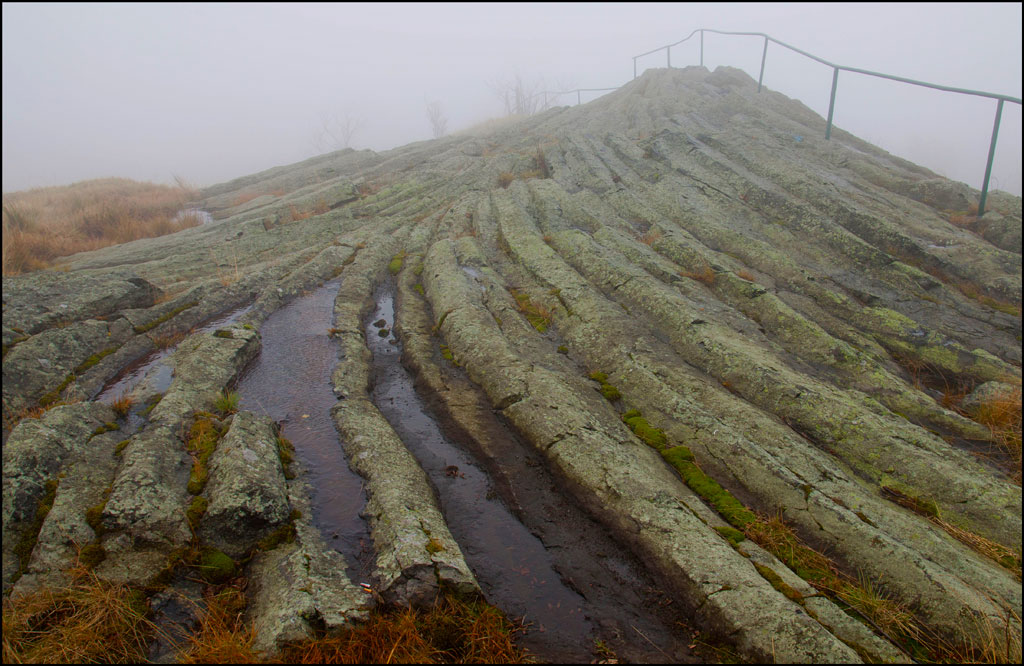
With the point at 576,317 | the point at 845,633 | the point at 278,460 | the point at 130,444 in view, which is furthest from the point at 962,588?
the point at 130,444

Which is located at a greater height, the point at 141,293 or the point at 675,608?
the point at 141,293

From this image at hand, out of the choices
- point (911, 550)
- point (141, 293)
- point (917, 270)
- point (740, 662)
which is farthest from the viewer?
point (141, 293)

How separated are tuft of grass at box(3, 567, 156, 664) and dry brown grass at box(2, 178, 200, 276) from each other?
2182 cm

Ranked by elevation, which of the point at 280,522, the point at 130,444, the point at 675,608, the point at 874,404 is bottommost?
the point at 675,608

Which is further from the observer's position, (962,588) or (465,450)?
(465,450)

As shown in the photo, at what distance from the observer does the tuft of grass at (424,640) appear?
6.98 metres

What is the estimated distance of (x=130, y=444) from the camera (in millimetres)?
10438

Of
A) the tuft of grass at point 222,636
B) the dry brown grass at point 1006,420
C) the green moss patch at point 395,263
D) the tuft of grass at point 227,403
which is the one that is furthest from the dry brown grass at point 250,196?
the dry brown grass at point 1006,420

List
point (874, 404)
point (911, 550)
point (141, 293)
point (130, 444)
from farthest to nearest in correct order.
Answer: point (141, 293) < point (874, 404) < point (130, 444) < point (911, 550)

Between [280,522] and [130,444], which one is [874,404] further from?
[130,444]

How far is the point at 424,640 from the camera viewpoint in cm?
730

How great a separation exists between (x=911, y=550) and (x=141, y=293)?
82.0 ft

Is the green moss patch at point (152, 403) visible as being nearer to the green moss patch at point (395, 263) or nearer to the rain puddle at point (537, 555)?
the rain puddle at point (537, 555)

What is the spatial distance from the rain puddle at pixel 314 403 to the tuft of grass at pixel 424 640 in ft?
4.16
